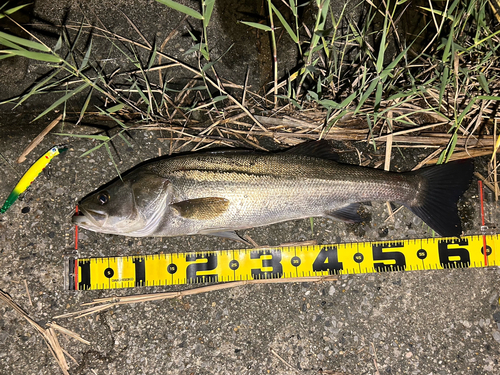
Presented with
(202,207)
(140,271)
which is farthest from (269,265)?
(140,271)

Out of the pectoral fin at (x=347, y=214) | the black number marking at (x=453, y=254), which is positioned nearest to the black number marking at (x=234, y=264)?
the pectoral fin at (x=347, y=214)

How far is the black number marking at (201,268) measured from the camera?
349 centimetres

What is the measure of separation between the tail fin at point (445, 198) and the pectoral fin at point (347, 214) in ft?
2.00

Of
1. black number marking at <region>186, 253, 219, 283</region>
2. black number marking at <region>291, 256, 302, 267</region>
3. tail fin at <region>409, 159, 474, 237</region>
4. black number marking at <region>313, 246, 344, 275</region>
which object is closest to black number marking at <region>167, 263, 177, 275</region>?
black number marking at <region>186, 253, 219, 283</region>

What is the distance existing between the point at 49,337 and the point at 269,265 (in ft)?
7.74

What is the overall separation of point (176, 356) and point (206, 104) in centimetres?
263

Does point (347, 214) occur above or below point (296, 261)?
above

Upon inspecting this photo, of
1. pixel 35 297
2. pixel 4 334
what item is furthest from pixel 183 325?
pixel 4 334

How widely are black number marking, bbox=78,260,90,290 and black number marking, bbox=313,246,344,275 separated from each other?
2344mm

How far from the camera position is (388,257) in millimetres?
3521

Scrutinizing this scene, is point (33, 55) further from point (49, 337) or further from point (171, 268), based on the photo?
point (49, 337)

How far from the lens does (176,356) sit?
346cm

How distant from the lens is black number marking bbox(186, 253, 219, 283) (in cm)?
349

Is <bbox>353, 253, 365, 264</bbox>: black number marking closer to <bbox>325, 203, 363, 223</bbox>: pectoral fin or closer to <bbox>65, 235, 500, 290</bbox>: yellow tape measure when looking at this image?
<bbox>65, 235, 500, 290</bbox>: yellow tape measure
